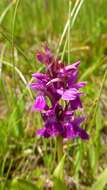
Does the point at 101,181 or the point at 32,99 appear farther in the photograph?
the point at 32,99

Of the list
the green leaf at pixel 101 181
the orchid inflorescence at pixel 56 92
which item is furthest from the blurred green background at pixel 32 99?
the orchid inflorescence at pixel 56 92

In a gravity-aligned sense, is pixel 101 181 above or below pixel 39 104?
below

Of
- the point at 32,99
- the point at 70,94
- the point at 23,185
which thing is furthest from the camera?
the point at 32,99

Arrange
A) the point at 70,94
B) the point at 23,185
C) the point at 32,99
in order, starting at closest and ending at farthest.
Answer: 1. the point at 70,94
2. the point at 23,185
3. the point at 32,99

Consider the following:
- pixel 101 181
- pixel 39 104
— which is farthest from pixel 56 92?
pixel 101 181

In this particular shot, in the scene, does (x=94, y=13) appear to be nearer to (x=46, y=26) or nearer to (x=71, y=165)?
(x=46, y=26)

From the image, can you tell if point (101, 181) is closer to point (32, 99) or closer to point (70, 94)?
point (70, 94)

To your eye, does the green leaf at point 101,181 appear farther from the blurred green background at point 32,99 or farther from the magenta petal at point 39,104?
the magenta petal at point 39,104

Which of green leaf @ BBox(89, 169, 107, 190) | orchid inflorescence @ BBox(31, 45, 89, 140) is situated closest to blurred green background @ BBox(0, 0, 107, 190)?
green leaf @ BBox(89, 169, 107, 190)
